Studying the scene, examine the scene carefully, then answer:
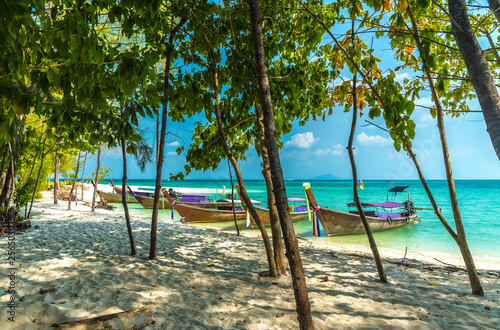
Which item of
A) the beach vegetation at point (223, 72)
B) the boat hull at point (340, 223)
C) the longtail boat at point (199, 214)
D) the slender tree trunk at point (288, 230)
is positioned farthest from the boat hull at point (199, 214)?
the slender tree trunk at point (288, 230)

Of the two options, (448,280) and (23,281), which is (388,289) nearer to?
(448,280)

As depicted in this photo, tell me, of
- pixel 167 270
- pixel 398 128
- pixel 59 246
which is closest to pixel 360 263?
pixel 398 128

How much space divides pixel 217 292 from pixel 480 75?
3.67 m

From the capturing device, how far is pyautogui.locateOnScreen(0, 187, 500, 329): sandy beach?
267 cm

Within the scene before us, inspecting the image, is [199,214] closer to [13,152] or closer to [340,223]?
[340,223]

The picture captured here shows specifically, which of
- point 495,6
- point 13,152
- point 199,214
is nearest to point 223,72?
point 495,6

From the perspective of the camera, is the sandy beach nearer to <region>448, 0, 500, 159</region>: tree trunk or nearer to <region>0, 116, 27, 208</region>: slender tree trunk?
<region>0, 116, 27, 208</region>: slender tree trunk

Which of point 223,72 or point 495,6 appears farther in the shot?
point 223,72

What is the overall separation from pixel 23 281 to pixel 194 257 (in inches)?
106

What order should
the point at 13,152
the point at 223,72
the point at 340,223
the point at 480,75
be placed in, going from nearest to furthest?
the point at 480,75 < the point at 223,72 < the point at 13,152 < the point at 340,223

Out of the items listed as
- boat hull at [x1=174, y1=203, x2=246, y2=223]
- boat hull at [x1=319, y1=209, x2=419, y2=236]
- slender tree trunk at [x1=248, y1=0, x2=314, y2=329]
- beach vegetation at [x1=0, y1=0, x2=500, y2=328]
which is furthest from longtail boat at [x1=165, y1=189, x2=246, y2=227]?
slender tree trunk at [x1=248, y1=0, x2=314, y2=329]

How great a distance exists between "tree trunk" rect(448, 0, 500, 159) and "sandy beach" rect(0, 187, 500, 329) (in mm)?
2098

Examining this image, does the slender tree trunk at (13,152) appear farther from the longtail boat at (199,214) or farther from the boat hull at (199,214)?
the boat hull at (199,214)

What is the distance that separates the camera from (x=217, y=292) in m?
3.47
